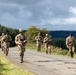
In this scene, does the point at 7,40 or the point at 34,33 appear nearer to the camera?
the point at 7,40

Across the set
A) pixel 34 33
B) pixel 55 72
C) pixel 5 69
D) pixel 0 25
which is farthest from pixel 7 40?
pixel 0 25

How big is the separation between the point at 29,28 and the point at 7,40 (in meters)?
62.5

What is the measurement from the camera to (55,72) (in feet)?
73.8

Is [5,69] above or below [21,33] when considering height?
below

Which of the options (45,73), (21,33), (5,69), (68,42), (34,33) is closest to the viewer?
(45,73)

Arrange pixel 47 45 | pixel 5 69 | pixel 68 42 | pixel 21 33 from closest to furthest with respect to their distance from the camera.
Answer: pixel 5 69
pixel 21 33
pixel 68 42
pixel 47 45

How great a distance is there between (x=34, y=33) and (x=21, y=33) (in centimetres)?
6739

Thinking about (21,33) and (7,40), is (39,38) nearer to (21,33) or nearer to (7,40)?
(7,40)

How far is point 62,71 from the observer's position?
75.3 ft

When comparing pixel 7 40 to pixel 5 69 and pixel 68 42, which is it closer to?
pixel 68 42

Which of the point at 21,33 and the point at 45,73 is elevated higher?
the point at 21,33

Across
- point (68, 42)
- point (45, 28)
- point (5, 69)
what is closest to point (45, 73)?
point (5, 69)

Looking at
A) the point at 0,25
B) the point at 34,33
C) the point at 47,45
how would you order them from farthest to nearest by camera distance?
the point at 0,25, the point at 34,33, the point at 47,45

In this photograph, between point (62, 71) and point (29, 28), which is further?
point (29, 28)
